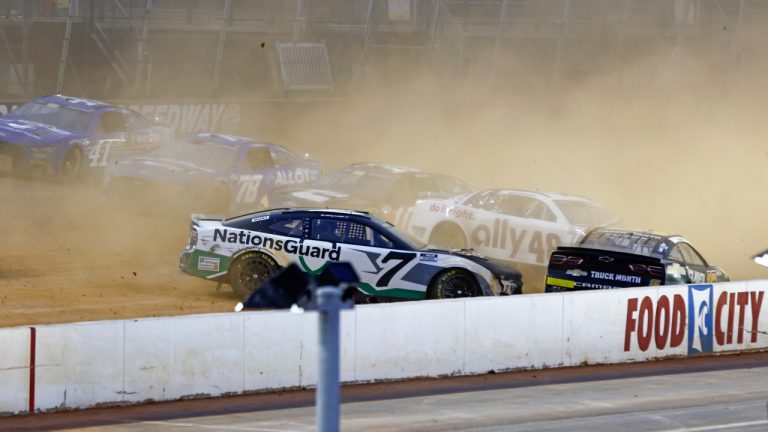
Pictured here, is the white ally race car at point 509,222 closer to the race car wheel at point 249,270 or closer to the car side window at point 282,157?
the race car wheel at point 249,270

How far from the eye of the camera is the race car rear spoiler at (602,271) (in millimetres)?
16364

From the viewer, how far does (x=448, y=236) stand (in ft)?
63.4

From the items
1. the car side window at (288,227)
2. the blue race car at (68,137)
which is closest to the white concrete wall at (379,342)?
the car side window at (288,227)

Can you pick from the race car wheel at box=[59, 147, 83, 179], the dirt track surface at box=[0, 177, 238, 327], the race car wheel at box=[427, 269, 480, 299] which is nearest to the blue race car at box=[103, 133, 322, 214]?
the dirt track surface at box=[0, 177, 238, 327]

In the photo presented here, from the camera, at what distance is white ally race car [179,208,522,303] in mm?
15945

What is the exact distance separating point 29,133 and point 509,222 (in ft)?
30.5

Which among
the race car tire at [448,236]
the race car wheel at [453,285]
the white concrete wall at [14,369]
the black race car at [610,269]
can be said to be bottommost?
the white concrete wall at [14,369]

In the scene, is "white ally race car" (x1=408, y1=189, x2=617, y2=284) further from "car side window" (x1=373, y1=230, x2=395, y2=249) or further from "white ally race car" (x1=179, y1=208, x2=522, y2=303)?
"car side window" (x1=373, y1=230, x2=395, y2=249)

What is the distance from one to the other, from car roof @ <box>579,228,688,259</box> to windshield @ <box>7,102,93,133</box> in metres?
10.3

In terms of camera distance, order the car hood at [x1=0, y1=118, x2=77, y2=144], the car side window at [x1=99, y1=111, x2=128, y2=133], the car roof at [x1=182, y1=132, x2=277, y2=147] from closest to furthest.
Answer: the car roof at [x1=182, y1=132, x2=277, y2=147] → the car hood at [x1=0, y1=118, x2=77, y2=144] → the car side window at [x1=99, y1=111, x2=128, y2=133]

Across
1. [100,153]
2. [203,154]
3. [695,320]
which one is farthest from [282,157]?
[695,320]

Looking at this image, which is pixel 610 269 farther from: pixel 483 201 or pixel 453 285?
pixel 483 201

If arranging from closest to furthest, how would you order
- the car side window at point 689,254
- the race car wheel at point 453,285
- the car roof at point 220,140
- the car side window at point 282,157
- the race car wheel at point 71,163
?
the race car wheel at point 453,285
the car side window at point 689,254
the car roof at point 220,140
the car side window at point 282,157
the race car wheel at point 71,163

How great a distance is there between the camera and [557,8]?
37719 millimetres
